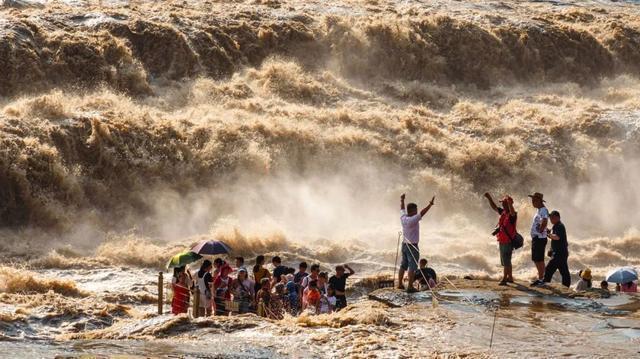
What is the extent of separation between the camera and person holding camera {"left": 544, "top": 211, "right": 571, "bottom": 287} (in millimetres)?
13055

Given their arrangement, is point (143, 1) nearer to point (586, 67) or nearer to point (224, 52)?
point (224, 52)

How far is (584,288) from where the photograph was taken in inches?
534

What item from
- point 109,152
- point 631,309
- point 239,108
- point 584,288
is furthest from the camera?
point 239,108

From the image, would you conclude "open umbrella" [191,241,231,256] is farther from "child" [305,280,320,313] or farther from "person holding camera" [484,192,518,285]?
"person holding camera" [484,192,518,285]

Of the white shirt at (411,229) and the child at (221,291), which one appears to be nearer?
the white shirt at (411,229)

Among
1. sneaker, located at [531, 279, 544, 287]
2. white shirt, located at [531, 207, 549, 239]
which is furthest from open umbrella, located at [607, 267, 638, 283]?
white shirt, located at [531, 207, 549, 239]

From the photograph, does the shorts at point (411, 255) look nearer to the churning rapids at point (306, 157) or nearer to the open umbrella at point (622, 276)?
the churning rapids at point (306, 157)

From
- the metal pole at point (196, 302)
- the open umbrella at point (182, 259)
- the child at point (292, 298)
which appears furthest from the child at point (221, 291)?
the open umbrella at point (182, 259)

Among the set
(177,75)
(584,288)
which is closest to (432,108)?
(177,75)

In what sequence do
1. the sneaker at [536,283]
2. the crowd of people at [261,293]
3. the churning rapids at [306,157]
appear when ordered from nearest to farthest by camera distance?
the churning rapids at [306,157] → the crowd of people at [261,293] → the sneaker at [536,283]

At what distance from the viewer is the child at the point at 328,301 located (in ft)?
40.7

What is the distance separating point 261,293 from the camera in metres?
12.7

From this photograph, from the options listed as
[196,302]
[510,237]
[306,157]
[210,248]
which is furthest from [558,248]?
[306,157]

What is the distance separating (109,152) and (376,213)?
6747 millimetres
